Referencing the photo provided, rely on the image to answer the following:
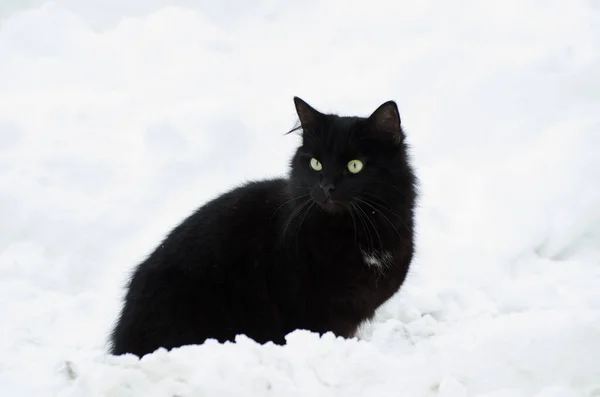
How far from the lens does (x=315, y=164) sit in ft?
9.66

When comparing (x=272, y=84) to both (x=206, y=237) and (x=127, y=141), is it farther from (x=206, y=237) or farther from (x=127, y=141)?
(x=206, y=237)

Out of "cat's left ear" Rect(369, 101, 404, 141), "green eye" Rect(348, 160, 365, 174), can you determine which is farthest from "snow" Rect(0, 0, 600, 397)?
"cat's left ear" Rect(369, 101, 404, 141)

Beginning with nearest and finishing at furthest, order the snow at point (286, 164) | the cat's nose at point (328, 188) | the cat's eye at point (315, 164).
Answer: the snow at point (286, 164) < the cat's nose at point (328, 188) < the cat's eye at point (315, 164)

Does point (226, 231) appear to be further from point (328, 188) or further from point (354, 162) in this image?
point (354, 162)

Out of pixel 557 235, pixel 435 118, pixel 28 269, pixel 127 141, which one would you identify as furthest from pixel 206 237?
pixel 435 118

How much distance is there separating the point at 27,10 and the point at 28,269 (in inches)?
174

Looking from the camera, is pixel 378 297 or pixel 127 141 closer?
pixel 378 297

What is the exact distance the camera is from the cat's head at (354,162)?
2830 millimetres

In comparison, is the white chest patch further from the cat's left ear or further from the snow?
the cat's left ear

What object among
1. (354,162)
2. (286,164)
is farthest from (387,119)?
(286,164)

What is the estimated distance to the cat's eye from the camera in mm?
2925

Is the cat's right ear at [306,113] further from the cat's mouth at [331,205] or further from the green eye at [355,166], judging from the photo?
the cat's mouth at [331,205]

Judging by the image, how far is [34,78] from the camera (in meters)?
6.65

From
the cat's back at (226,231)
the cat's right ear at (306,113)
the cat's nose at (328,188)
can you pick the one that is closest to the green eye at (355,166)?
the cat's nose at (328,188)
